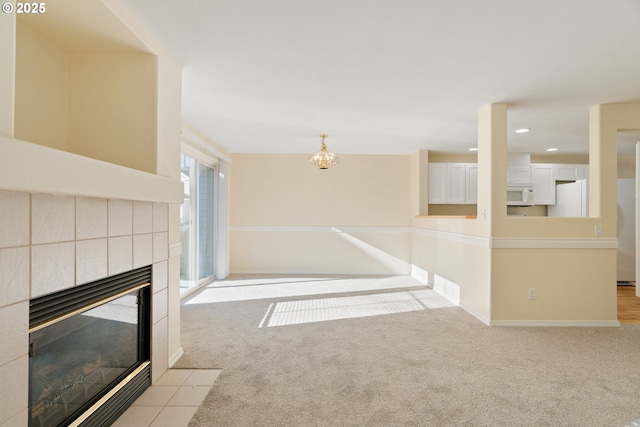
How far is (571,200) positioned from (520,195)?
0.81 meters

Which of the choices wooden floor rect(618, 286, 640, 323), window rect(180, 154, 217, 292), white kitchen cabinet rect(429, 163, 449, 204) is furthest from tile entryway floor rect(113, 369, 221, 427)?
white kitchen cabinet rect(429, 163, 449, 204)

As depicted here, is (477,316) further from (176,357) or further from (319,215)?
(319,215)

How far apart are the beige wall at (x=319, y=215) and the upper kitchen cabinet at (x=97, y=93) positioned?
4.36 metres

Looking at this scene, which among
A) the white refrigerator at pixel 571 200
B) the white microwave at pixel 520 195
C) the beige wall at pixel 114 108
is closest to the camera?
the beige wall at pixel 114 108

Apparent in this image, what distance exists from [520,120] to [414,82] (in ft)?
6.79

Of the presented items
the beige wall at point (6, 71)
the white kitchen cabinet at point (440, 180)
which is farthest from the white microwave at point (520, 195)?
the beige wall at point (6, 71)

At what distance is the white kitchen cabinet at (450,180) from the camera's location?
6301 mm

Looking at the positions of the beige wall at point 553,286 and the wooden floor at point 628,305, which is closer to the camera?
the beige wall at point 553,286

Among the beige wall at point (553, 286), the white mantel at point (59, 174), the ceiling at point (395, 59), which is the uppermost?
Answer: the ceiling at point (395, 59)

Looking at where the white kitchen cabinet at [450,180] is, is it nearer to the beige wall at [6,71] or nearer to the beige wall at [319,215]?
the beige wall at [319,215]

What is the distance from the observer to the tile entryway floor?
6.42 feet

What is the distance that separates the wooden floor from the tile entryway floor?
4546 mm

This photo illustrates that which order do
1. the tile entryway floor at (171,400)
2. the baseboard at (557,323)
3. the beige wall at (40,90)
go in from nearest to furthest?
the beige wall at (40,90) < the tile entryway floor at (171,400) < the baseboard at (557,323)

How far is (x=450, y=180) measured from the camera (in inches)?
248
